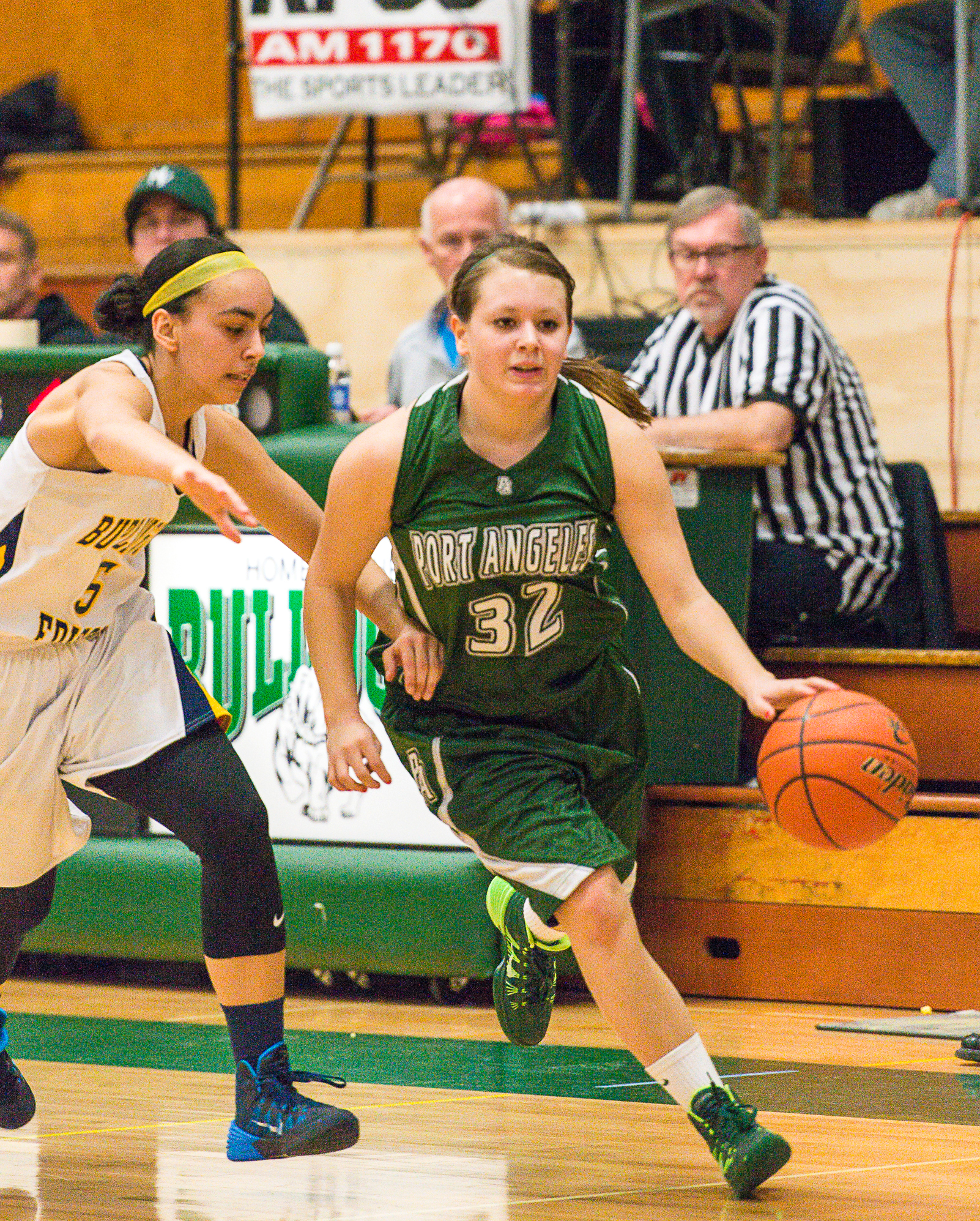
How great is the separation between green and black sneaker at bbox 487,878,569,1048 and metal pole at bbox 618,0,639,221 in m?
3.48

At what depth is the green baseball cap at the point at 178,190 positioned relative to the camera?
5.45 meters

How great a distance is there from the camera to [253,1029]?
302cm

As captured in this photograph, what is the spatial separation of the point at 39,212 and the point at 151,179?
13.1 feet

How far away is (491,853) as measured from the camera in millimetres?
3113

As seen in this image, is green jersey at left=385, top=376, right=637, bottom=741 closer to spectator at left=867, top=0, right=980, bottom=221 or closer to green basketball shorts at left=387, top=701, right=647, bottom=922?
green basketball shorts at left=387, top=701, right=647, bottom=922

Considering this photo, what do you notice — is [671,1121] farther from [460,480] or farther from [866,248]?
[866,248]

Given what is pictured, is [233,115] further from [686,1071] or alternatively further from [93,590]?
[686,1071]

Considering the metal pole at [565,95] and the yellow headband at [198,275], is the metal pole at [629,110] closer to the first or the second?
the metal pole at [565,95]

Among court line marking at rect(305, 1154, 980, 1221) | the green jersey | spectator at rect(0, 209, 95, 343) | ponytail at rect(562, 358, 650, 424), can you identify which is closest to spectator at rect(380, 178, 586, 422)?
spectator at rect(0, 209, 95, 343)

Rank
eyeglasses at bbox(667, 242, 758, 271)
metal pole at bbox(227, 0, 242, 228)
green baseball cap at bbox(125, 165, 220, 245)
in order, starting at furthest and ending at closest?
metal pole at bbox(227, 0, 242, 228), green baseball cap at bbox(125, 165, 220, 245), eyeglasses at bbox(667, 242, 758, 271)

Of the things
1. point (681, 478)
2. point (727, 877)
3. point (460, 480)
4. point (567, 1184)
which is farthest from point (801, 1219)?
point (681, 478)

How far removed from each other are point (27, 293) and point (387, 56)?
1.68 meters

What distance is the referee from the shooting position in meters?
4.85

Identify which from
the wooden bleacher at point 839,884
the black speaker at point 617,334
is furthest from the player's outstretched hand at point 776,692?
the black speaker at point 617,334
